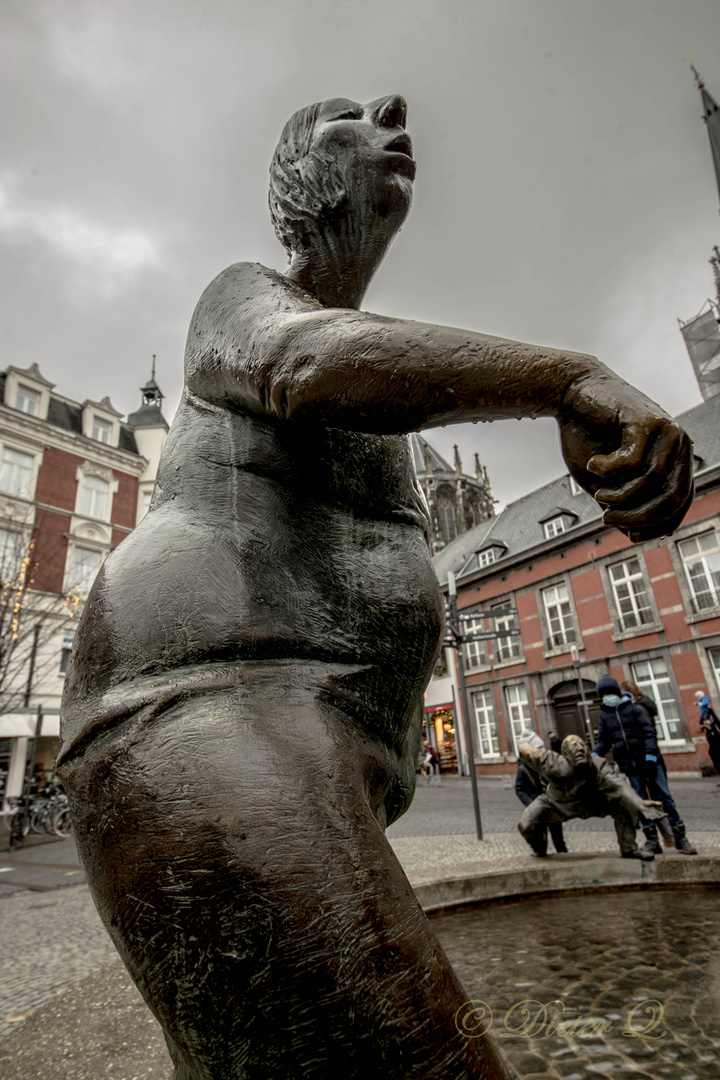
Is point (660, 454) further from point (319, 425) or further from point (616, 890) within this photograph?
point (616, 890)

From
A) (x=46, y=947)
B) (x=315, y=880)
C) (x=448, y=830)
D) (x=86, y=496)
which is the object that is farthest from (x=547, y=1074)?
(x=86, y=496)

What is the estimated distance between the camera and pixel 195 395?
1085 mm

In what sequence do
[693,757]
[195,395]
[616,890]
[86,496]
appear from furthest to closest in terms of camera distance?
[86,496]
[693,757]
[616,890]
[195,395]

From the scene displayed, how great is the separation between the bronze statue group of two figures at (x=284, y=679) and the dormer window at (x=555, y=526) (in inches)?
939

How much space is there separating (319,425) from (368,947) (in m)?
0.62

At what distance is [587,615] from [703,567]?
432 centimetres

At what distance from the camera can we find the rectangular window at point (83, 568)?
20434 mm

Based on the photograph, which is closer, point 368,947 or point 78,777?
point 368,947

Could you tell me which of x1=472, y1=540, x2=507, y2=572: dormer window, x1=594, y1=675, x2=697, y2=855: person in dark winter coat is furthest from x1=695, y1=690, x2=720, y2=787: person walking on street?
x1=472, y1=540, x2=507, y2=572: dormer window

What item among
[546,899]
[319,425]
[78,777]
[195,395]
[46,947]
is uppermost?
[195,395]

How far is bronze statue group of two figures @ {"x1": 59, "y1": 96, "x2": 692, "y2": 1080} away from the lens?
2.17 feet

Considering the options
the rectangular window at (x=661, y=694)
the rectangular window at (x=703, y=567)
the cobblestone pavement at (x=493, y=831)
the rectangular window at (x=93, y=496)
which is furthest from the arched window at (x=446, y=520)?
the cobblestone pavement at (x=493, y=831)

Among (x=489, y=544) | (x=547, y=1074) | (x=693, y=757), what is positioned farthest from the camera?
(x=489, y=544)

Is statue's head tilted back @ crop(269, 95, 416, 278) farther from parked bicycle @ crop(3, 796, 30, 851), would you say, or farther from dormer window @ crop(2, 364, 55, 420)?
dormer window @ crop(2, 364, 55, 420)
